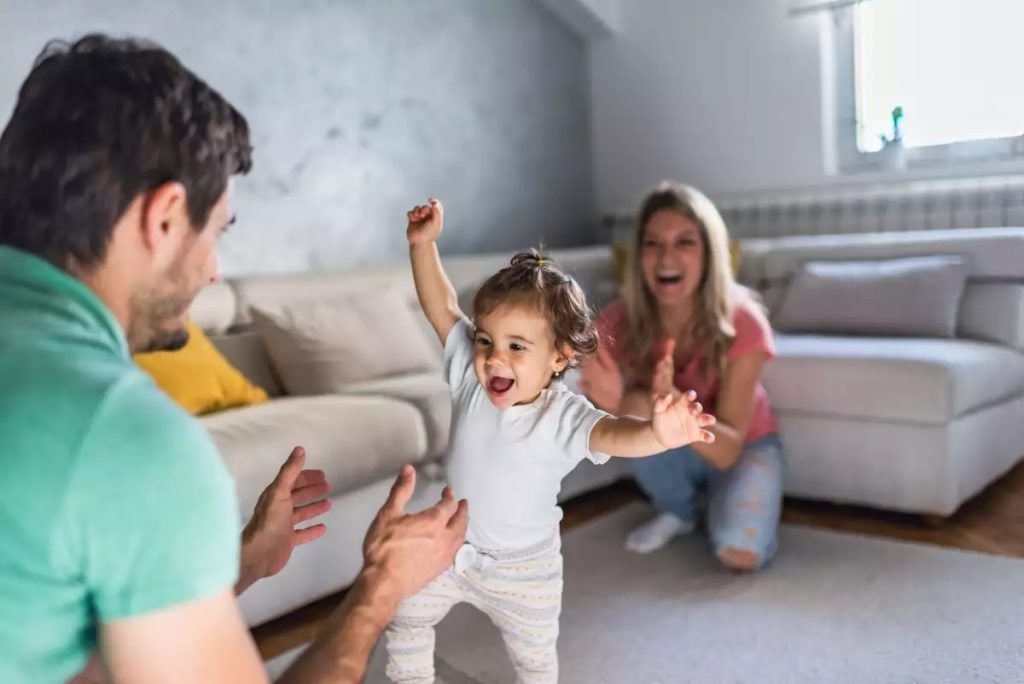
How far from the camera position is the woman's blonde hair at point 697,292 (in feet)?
8.06

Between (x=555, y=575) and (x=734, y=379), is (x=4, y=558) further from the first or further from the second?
(x=734, y=379)

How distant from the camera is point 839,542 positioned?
2609mm

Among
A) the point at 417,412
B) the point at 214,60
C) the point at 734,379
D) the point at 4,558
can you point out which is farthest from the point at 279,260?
the point at 4,558

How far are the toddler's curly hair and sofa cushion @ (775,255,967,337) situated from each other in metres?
2.05

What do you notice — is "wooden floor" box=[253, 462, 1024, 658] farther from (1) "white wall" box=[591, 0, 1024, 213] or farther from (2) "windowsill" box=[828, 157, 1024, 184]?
(1) "white wall" box=[591, 0, 1024, 213]

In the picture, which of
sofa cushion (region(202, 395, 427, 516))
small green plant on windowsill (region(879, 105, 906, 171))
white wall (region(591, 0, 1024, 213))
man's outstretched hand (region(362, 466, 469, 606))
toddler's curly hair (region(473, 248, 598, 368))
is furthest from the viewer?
white wall (region(591, 0, 1024, 213))

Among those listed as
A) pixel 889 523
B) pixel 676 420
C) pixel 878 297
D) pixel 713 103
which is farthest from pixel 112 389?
pixel 713 103

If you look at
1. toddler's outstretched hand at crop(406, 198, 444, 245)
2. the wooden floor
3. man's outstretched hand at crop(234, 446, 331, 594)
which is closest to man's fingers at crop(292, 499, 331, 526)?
man's outstretched hand at crop(234, 446, 331, 594)

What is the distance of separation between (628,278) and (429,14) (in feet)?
6.69

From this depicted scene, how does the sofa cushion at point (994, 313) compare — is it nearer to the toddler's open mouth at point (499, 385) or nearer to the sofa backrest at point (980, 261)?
the sofa backrest at point (980, 261)

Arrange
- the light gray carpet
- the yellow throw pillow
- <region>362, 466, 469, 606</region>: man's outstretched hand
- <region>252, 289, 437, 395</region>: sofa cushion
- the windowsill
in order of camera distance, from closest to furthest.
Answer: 1. <region>362, 466, 469, 606</region>: man's outstretched hand
2. the light gray carpet
3. the yellow throw pillow
4. <region>252, 289, 437, 395</region>: sofa cushion
5. the windowsill

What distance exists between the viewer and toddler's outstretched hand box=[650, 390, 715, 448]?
1.28 meters

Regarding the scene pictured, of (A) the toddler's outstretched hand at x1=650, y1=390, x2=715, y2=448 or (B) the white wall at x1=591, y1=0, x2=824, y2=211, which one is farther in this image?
(B) the white wall at x1=591, y1=0, x2=824, y2=211

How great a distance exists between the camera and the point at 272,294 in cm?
292
